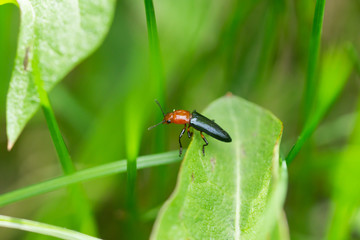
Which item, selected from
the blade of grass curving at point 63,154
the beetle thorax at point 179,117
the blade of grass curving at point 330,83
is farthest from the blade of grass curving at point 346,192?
the blade of grass curving at point 63,154

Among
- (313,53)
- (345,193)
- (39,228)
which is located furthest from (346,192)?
(39,228)

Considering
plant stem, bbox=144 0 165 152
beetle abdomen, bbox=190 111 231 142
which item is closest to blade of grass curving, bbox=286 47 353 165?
beetle abdomen, bbox=190 111 231 142

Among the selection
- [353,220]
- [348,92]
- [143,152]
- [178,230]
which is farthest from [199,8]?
[178,230]

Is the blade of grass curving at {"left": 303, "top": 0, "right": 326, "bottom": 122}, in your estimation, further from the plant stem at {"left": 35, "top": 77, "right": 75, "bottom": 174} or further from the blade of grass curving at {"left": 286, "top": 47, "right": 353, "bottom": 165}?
the plant stem at {"left": 35, "top": 77, "right": 75, "bottom": 174}

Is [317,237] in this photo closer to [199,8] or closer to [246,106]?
[246,106]

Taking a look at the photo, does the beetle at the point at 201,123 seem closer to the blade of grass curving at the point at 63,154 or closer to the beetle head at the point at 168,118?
the beetle head at the point at 168,118

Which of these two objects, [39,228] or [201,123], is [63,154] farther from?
[201,123]
